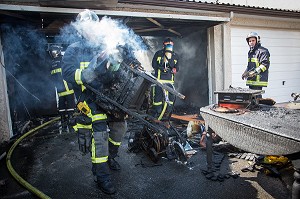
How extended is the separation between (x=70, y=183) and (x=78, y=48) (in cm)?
212

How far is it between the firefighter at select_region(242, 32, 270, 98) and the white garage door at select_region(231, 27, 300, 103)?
7.38ft

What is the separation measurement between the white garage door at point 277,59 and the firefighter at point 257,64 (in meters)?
2.25

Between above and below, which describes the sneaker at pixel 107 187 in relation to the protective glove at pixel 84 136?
below

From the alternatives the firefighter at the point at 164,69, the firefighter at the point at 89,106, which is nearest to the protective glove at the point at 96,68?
the firefighter at the point at 89,106

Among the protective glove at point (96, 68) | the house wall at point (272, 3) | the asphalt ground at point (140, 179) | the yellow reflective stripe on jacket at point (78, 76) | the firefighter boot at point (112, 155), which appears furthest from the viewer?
the house wall at point (272, 3)

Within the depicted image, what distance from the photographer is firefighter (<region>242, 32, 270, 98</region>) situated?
5339 millimetres

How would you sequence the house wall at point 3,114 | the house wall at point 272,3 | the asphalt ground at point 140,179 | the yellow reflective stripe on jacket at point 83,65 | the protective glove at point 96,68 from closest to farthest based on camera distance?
the protective glove at point 96,68
the asphalt ground at point 140,179
the yellow reflective stripe on jacket at point 83,65
the house wall at point 3,114
the house wall at point 272,3

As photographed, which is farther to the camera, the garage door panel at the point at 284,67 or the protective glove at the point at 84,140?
the garage door panel at the point at 284,67

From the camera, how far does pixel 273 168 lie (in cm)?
341

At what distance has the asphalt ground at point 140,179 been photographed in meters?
3.06

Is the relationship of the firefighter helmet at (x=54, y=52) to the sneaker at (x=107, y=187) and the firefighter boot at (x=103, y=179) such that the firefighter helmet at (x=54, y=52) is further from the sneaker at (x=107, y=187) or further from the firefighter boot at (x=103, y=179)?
the sneaker at (x=107, y=187)

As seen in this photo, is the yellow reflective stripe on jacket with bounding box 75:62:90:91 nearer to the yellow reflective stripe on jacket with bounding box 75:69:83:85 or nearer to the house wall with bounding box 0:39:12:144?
the yellow reflective stripe on jacket with bounding box 75:69:83:85

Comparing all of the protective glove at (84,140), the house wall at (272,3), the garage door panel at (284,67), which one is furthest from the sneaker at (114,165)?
the house wall at (272,3)

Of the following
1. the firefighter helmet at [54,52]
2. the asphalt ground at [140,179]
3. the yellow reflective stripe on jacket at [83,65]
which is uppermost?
the firefighter helmet at [54,52]
